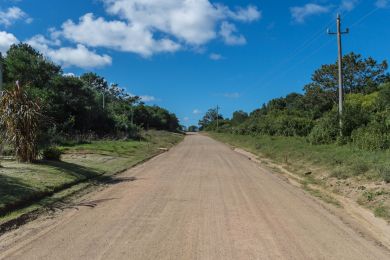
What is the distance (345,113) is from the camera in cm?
2600

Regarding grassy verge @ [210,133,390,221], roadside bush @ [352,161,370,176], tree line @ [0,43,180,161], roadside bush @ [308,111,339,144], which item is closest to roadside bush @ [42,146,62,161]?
tree line @ [0,43,180,161]

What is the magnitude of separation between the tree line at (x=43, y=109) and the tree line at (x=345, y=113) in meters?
14.9

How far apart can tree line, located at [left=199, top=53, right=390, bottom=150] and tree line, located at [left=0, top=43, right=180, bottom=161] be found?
48.8 feet

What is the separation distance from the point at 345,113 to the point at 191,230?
2118cm

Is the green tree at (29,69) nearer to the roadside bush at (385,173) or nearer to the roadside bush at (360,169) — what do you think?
the roadside bush at (360,169)

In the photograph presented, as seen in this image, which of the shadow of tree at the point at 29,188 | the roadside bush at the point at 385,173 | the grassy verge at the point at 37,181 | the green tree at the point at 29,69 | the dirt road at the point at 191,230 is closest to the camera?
the dirt road at the point at 191,230

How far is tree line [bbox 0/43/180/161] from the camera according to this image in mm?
14664

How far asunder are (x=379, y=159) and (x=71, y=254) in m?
12.8

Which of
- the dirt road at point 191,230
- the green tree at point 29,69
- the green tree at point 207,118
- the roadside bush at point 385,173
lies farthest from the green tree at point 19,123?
the green tree at point 207,118

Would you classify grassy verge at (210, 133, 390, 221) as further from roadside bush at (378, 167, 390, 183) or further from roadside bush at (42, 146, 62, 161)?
roadside bush at (42, 146, 62, 161)

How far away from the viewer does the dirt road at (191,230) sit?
6.08 m

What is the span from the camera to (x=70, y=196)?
10945 mm

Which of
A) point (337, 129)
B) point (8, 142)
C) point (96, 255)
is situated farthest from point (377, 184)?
point (337, 129)

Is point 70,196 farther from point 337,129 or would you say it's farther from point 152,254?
point 337,129
